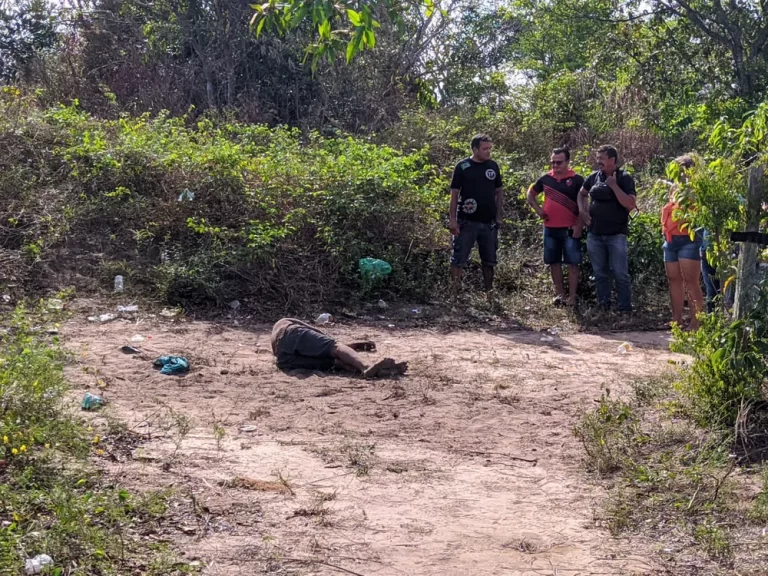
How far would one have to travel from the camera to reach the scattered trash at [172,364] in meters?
6.53

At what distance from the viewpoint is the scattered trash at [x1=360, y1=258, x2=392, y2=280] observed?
30.8ft

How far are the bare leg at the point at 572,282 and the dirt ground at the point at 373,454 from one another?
4.24 feet

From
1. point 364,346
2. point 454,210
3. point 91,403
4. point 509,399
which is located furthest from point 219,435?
point 454,210

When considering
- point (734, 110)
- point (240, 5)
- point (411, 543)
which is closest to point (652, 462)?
point (411, 543)

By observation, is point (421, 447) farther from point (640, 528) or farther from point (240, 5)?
point (240, 5)

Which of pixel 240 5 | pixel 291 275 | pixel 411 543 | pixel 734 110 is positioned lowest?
pixel 411 543

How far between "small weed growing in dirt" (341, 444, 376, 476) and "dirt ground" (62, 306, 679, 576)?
12mm

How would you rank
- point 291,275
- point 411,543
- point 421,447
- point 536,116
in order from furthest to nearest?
1. point 536,116
2. point 291,275
3. point 421,447
4. point 411,543

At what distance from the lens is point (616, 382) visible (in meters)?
6.31

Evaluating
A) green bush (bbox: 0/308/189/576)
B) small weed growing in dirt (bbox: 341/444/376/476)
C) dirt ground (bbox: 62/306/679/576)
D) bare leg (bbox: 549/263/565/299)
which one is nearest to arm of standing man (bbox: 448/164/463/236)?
bare leg (bbox: 549/263/565/299)

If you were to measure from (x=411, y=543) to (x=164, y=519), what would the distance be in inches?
41.2

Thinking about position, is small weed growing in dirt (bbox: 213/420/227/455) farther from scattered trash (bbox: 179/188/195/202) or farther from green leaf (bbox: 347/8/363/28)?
scattered trash (bbox: 179/188/195/202)

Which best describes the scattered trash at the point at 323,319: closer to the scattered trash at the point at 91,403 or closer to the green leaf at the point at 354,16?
the scattered trash at the point at 91,403

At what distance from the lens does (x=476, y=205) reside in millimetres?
9102
